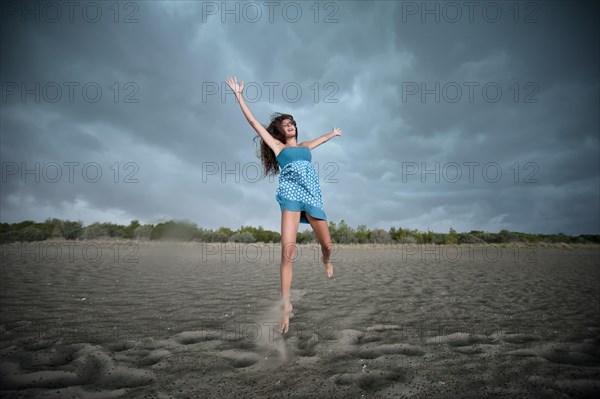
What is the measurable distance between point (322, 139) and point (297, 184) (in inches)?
48.1

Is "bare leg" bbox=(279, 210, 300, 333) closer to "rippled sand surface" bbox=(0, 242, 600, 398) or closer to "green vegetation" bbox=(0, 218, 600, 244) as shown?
"rippled sand surface" bbox=(0, 242, 600, 398)

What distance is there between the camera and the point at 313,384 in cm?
234

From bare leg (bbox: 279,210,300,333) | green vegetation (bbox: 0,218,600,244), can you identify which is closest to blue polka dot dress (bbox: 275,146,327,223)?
bare leg (bbox: 279,210,300,333)

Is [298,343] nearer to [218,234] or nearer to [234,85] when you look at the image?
[234,85]

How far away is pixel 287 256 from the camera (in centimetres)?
387

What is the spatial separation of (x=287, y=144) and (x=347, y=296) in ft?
9.95

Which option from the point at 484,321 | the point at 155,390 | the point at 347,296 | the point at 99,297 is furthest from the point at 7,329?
the point at 484,321

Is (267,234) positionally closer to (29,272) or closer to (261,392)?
(29,272)

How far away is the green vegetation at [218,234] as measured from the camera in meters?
21.6

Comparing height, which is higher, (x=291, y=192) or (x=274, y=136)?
(x=274, y=136)

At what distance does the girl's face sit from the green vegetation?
16.9 metres

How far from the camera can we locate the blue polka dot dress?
4168 millimetres

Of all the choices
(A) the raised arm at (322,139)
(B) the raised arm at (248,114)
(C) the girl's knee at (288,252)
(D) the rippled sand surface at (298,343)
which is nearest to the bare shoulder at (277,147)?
(B) the raised arm at (248,114)

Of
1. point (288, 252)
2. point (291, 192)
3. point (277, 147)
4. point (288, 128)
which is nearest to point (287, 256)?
point (288, 252)
